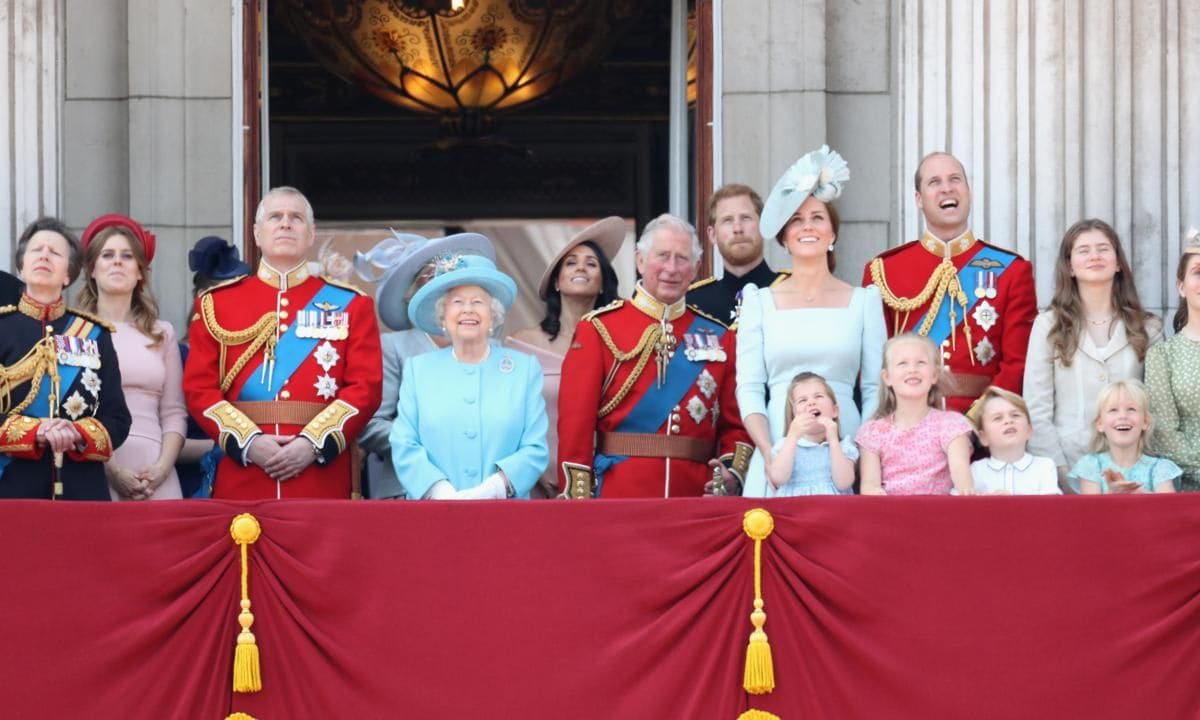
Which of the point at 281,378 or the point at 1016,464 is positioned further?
the point at 281,378

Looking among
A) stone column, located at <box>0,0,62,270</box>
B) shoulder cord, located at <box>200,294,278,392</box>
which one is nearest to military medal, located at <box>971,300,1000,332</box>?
shoulder cord, located at <box>200,294,278,392</box>

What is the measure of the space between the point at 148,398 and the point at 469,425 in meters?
1.13

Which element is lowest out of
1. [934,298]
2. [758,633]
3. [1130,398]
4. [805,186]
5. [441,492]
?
[758,633]

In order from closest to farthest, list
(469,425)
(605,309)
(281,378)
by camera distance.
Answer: (469,425) < (281,378) < (605,309)

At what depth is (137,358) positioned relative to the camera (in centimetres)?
826

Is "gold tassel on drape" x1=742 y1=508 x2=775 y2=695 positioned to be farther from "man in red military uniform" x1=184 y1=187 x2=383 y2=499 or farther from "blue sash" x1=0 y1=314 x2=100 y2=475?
"blue sash" x1=0 y1=314 x2=100 y2=475

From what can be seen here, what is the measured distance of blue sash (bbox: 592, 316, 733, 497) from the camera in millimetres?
8266

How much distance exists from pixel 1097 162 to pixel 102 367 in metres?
4.18

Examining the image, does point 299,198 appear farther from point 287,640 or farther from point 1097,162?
point 1097,162

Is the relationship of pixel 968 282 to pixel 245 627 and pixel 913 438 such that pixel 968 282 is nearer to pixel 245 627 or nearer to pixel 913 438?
pixel 913 438

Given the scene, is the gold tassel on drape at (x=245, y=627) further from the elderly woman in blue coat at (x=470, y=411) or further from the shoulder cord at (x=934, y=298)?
the shoulder cord at (x=934, y=298)

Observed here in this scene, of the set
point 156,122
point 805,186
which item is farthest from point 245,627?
point 156,122

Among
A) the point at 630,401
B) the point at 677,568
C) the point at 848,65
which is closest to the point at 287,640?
the point at 677,568

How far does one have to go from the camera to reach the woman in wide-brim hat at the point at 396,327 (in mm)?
8547
